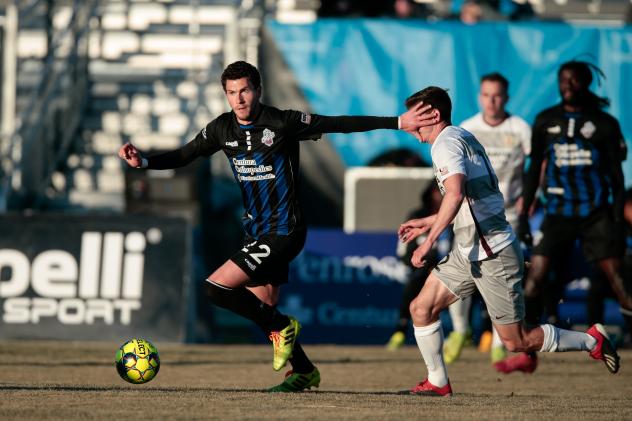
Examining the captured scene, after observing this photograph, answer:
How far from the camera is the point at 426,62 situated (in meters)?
17.1

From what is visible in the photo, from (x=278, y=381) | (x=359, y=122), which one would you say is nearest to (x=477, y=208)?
(x=359, y=122)

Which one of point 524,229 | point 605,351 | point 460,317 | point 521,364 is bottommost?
point 521,364

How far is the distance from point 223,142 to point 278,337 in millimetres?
1433

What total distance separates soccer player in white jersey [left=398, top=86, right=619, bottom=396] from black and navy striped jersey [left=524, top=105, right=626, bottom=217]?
2618 millimetres

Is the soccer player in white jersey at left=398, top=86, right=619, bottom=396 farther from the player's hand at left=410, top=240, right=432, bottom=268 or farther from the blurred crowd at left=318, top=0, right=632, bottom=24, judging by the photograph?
the blurred crowd at left=318, top=0, right=632, bottom=24

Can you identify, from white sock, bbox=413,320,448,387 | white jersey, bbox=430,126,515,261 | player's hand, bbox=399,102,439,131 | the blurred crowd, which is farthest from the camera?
the blurred crowd

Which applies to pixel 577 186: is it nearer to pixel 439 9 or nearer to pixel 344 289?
pixel 344 289

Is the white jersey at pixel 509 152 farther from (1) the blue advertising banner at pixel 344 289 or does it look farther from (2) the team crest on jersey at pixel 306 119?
(1) the blue advertising banner at pixel 344 289

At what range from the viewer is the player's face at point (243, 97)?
877cm

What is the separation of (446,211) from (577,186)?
383 centimetres

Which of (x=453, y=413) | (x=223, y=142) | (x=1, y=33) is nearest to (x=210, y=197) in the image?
(x=1, y=33)

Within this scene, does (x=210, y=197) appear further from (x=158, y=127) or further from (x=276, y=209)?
(x=276, y=209)

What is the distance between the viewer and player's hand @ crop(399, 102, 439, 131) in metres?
8.47

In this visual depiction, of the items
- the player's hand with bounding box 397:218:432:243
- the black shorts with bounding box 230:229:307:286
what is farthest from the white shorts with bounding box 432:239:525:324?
the black shorts with bounding box 230:229:307:286
